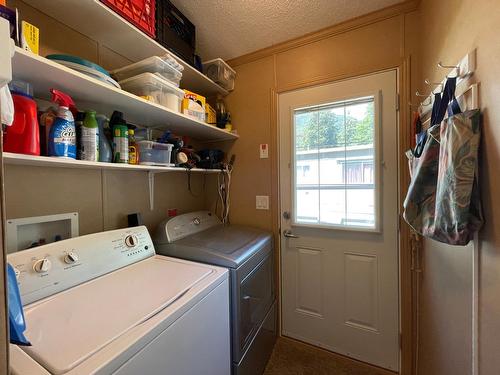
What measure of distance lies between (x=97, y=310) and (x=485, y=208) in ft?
4.73

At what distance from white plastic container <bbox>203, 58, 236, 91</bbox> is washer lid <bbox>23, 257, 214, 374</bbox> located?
1.62 m

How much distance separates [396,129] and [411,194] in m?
0.77

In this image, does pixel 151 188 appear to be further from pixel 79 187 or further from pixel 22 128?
pixel 22 128

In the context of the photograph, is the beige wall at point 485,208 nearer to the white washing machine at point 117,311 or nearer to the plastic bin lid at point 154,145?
the white washing machine at point 117,311

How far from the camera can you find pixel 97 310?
0.80 metres

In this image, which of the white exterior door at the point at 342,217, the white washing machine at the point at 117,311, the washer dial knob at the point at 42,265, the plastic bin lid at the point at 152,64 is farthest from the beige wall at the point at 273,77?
the washer dial knob at the point at 42,265

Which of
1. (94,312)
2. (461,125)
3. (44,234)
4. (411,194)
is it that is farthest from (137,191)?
(461,125)

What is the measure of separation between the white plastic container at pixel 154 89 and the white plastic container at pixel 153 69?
A: 72mm

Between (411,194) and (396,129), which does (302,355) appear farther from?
(396,129)

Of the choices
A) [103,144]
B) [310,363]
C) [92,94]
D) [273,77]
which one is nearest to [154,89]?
[92,94]

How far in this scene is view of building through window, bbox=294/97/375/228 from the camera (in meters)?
1.62

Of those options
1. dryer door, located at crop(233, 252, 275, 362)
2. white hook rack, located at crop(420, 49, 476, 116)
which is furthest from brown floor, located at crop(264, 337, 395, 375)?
white hook rack, located at crop(420, 49, 476, 116)

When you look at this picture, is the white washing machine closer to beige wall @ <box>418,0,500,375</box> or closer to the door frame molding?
beige wall @ <box>418,0,500,375</box>

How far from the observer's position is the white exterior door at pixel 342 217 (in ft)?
5.16
